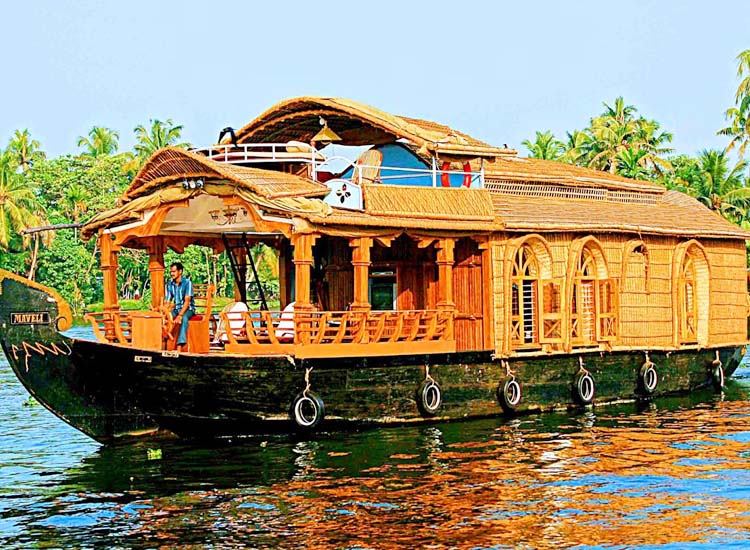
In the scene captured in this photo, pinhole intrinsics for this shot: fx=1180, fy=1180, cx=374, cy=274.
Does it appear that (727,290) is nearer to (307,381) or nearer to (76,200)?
(307,381)

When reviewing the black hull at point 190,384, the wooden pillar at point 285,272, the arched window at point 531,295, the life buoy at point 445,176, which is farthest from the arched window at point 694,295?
the wooden pillar at point 285,272

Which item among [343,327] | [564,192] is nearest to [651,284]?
[564,192]

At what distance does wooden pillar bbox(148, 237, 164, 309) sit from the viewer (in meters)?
13.6

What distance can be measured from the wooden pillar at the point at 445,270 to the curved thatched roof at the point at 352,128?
1.06m

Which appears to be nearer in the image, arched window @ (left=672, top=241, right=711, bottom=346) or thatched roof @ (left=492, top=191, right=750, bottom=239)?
thatched roof @ (left=492, top=191, right=750, bottom=239)

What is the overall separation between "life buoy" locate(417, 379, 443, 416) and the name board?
3.93 m

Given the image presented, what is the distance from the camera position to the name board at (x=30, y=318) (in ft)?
35.5

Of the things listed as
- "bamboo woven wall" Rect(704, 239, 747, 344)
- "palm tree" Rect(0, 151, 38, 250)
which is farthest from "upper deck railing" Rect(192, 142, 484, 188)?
"palm tree" Rect(0, 151, 38, 250)

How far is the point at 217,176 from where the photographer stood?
11.7 meters

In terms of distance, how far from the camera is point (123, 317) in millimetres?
12555

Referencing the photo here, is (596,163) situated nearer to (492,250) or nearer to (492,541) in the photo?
(492,250)

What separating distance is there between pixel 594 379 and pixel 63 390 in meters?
6.45

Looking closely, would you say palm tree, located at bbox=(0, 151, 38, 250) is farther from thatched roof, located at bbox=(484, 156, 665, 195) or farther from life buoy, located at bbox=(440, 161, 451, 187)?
life buoy, located at bbox=(440, 161, 451, 187)

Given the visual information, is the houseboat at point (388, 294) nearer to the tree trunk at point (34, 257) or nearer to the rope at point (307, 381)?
the rope at point (307, 381)
